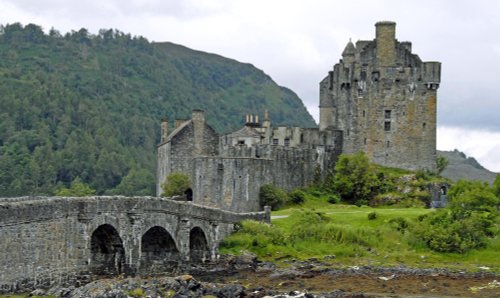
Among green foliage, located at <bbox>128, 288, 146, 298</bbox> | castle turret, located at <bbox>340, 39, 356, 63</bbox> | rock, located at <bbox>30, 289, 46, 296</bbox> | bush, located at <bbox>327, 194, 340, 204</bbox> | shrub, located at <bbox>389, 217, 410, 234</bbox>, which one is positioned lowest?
green foliage, located at <bbox>128, 288, 146, 298</bbox>

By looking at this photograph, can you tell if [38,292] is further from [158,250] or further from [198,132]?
[198,132]

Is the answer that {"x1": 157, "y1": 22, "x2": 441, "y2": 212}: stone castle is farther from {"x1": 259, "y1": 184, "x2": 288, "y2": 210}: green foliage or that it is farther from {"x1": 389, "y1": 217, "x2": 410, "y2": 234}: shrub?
{"x1": 389, "y1": 217, "x2": 410, "y2": 234}: shrub

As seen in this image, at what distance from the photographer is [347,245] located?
184 ft

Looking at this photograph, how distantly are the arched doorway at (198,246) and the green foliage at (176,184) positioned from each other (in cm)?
1789

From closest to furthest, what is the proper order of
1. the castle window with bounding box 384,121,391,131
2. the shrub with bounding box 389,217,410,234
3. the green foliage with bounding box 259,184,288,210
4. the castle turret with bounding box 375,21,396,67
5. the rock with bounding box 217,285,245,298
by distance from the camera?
the rock with bounding box 217,285,245,298
the shrub with bounding box 389,217,410,234
the green foliage with bounding box 259,184,288,210
the castle window with bounding box 384,121,391,131
the castle turret with bounding box 375,21,396,67

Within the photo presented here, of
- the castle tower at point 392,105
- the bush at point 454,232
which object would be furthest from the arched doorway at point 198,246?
the castle tower at point 392,105

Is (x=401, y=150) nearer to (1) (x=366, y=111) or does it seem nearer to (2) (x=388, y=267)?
(1) (x=366, y=111)

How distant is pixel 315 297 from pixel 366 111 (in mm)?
35202

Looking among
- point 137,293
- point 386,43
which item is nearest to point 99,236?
point 137,293

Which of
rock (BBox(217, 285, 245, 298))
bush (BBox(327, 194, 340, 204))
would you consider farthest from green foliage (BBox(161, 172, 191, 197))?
rock (BBox(217, 285, 245, 298))

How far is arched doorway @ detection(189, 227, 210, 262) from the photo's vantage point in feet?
176

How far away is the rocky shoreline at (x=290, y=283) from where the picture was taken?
4038 cm

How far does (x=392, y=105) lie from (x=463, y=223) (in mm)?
20817

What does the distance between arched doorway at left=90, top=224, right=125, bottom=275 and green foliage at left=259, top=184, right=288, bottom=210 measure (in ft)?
73.7
